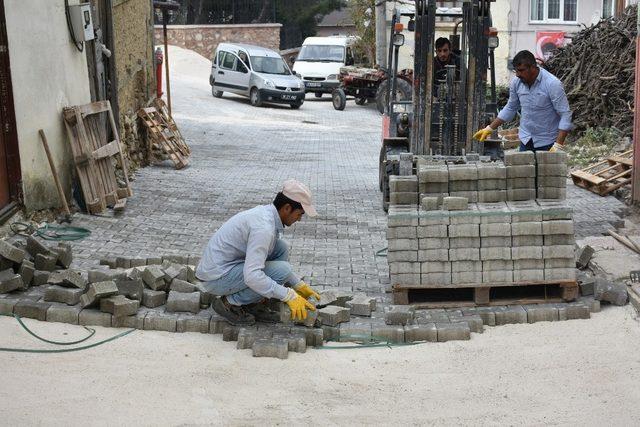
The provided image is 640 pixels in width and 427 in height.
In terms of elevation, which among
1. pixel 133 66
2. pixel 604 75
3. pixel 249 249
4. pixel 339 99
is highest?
pixel 133 66

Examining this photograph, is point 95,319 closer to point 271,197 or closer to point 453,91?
point 453,91

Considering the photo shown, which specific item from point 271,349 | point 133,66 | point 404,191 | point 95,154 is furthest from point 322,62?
point 271,349

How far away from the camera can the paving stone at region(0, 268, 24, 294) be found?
7.55m

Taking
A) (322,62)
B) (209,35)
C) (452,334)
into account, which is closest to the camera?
(452,334)

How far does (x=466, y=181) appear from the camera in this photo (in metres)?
7.75

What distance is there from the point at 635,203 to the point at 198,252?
19.2ft

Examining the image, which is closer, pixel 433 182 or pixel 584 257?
pixel 433 182

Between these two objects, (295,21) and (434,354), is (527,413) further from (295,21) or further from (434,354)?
(295,21)

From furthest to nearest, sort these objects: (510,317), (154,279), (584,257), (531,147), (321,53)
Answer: (321,53) < (531,147) < (584,257) < (154,279) < (510,317)

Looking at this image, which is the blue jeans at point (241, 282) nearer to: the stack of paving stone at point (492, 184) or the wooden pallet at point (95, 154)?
the stack of paving stone at point (492, 184)

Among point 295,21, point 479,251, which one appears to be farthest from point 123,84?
point 295,21

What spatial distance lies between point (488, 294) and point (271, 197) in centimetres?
690

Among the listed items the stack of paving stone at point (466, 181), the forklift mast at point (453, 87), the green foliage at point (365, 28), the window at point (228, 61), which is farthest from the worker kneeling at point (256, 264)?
the green foliage at point (365, 28)

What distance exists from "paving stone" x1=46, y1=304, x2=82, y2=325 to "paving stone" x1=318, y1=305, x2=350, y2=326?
197 centimetres
